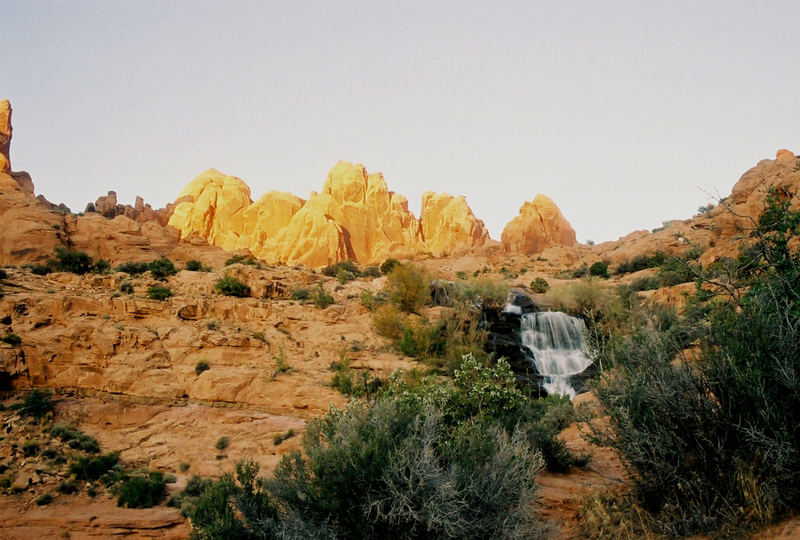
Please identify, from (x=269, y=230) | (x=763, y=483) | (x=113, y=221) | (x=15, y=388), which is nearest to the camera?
(x=763, y=483)

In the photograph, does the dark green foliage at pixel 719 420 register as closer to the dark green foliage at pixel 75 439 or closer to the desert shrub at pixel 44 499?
the desert shrub at pixel 44 499

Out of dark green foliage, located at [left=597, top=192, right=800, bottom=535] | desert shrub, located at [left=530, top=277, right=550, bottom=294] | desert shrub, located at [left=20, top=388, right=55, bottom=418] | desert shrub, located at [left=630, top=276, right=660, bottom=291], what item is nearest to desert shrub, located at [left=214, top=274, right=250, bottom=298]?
desert shrub, located at [left=20, top=388, right=55, bottom=418]

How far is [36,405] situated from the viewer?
16328 mm

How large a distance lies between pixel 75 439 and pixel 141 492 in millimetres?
4314

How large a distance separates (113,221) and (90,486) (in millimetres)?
27608

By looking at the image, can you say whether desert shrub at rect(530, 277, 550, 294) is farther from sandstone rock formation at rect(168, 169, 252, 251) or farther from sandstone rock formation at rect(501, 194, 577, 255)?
sandstone rock formation at rect(168, 169, 252, 251)

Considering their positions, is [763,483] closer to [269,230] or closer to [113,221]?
[113,221]

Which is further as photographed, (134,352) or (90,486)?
(134,352)

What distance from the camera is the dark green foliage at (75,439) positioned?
15.4m

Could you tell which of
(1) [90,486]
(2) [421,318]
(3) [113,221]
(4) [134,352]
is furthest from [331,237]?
(1) [90,486]

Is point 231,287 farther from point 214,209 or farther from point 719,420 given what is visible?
point 214,209

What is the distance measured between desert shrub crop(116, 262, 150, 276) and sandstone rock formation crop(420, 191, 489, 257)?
4365cm

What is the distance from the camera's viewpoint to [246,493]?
254 inches

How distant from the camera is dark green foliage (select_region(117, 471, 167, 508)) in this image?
42.1ft
